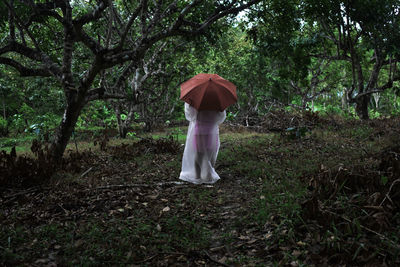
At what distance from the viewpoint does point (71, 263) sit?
2.91 meters

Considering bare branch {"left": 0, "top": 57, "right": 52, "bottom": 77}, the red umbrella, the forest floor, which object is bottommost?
the forest floor

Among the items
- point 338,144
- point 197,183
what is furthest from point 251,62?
point 197,183

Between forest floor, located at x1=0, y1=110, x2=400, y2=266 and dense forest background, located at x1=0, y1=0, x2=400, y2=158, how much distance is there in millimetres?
2488

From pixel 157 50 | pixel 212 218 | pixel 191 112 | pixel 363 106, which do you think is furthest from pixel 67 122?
pixel 363 106

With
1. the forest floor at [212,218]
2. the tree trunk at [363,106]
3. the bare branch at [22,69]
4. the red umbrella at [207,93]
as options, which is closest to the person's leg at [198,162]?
the forest floor at [212,218]

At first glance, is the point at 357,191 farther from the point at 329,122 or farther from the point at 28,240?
the point at 329,122

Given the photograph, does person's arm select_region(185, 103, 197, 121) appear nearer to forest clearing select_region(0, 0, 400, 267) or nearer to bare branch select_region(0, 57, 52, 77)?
forest clearing select_region(0, 0, 400, 267)

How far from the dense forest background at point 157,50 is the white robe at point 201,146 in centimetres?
203

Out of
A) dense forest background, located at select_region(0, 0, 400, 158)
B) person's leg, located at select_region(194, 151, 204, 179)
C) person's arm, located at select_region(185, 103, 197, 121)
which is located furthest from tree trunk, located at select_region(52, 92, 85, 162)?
person's leg, located at select_region(194, 151, 204, 179)

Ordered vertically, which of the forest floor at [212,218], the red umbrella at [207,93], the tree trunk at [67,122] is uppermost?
the red umbrella at [207,93]

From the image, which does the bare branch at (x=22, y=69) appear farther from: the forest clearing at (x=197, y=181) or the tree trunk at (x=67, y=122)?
the tree trunk at (x=67, y=122)

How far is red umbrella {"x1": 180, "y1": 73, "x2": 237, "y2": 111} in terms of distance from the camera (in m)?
5.83

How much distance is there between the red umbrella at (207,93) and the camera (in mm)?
5832

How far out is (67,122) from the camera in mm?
6672
